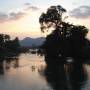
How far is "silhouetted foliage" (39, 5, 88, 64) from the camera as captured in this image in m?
97.0

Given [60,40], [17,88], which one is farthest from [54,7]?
[17,88]

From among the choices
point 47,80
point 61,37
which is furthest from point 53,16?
point 47,80

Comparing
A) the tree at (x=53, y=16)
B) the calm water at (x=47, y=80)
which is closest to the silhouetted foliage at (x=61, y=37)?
the tree at (x=53, y=16)

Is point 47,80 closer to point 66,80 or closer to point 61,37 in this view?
point 66,80

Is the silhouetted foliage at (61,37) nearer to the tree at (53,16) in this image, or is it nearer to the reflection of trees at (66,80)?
the tree at (53,16)

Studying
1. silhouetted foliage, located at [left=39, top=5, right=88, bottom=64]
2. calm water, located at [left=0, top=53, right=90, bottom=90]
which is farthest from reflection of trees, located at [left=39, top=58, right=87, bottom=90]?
silhouetted foliage, located at [left=39, top=5, right=88, bottom=64]

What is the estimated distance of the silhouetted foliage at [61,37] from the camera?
9700 centimetres

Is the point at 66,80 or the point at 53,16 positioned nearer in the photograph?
the point at 66,80

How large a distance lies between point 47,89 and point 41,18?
75877 millimetres

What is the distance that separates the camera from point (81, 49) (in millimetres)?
95938

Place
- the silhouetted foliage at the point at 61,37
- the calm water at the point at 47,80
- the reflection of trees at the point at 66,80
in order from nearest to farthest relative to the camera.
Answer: the reflection of trees at the point at 66,80 < the calm water at the point at 47,80 < the silhouetted foliage at the point at 61,37

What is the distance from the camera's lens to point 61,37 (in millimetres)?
102688

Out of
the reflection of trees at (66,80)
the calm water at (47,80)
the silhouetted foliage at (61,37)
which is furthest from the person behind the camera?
the silhouetted foliage at (61,37)

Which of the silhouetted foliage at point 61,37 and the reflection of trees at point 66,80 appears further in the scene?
the silhouetted foliage at point 61,37
